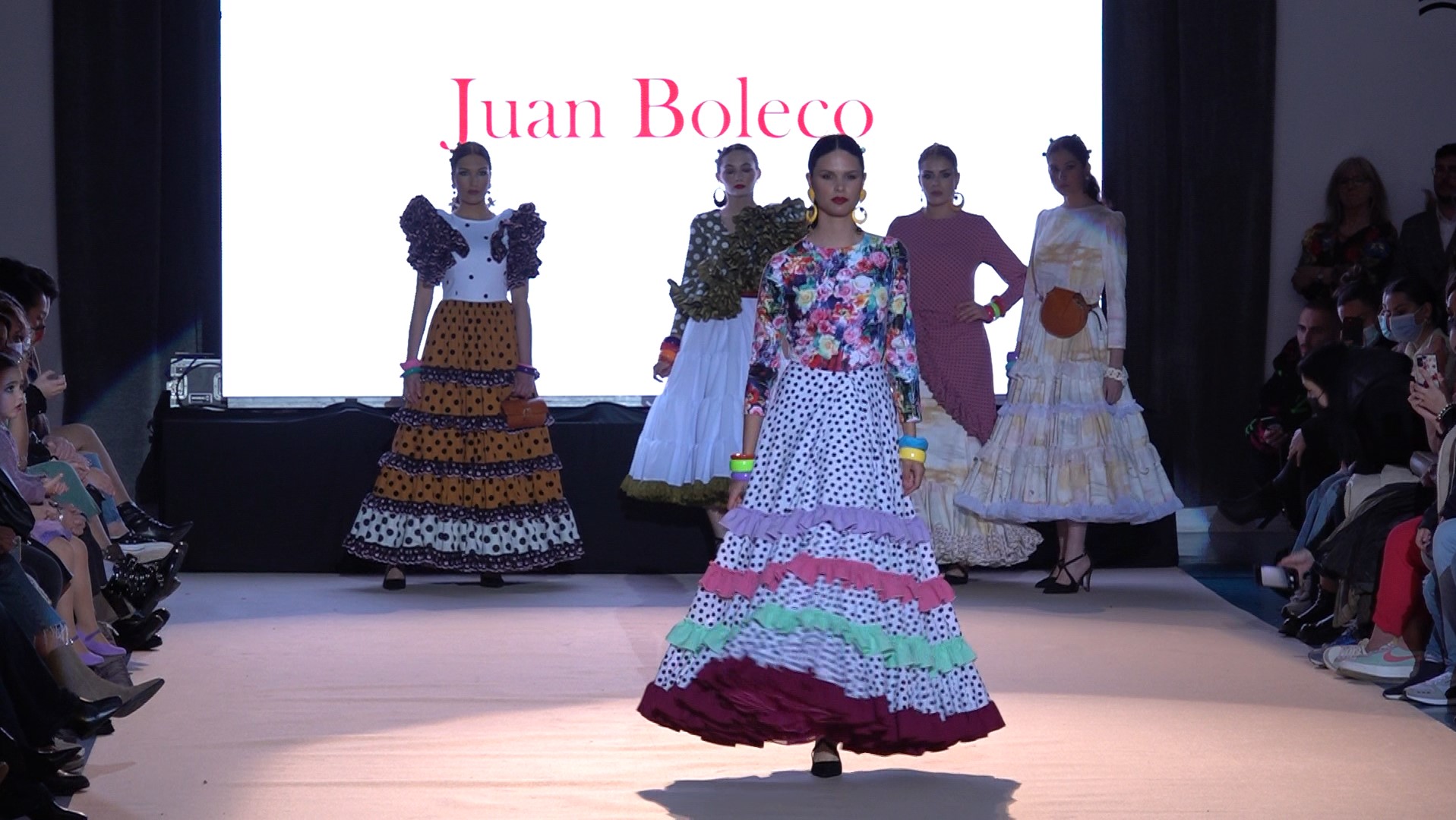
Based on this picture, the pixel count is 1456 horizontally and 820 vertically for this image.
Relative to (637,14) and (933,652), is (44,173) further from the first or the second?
(933,652)

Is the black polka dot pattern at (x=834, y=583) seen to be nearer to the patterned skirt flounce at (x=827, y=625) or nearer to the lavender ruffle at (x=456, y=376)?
the patterned skirt flounce at (x=827, y=625)

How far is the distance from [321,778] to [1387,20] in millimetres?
6140

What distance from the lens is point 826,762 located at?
147 inches

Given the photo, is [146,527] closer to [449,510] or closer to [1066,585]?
[449,510]

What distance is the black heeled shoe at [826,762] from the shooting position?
12.3 ft

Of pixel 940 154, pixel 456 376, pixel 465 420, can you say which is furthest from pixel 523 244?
pixel 940 154

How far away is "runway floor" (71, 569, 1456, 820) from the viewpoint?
3.56 meters

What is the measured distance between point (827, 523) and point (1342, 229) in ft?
15.4

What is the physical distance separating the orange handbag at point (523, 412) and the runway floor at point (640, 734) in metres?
0.74

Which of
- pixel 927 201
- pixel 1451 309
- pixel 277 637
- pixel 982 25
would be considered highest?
pixel 982 25

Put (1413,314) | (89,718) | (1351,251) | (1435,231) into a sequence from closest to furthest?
(89,718)
(1413,314)
(1435,231)
(1351,251)

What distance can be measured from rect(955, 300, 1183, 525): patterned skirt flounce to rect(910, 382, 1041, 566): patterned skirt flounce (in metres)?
0.10

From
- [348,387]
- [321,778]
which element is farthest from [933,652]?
[348,387]

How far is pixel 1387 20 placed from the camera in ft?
26.4
